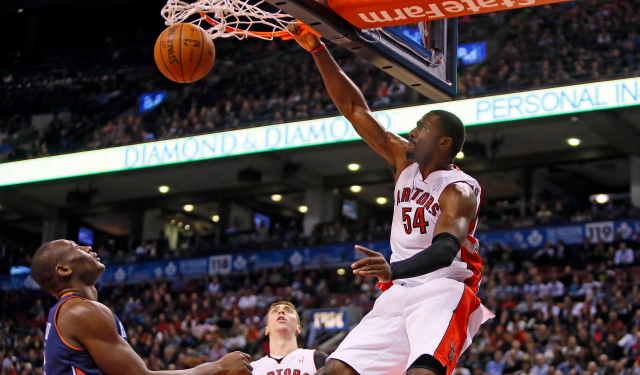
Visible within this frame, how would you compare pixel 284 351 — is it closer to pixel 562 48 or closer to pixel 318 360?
pixel 318 360

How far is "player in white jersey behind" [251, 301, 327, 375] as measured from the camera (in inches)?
231

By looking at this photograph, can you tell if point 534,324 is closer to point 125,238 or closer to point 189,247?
point 189,247

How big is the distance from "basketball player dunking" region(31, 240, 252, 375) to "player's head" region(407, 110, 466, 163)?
1.36 metres

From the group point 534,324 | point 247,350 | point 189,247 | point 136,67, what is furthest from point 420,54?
point 136,67

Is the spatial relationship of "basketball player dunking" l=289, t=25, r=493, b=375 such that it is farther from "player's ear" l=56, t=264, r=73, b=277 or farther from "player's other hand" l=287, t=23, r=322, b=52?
"player's ear" l=56, t=264, r=73, b=277

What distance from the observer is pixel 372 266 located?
3105 millimetres

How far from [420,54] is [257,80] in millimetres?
15097

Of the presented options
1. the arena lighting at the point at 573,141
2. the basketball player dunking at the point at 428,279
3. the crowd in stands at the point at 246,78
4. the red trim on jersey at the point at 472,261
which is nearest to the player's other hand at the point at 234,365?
the basketball player dunking at the point at 428,279

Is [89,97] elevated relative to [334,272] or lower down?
elevated

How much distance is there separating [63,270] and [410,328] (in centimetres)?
159

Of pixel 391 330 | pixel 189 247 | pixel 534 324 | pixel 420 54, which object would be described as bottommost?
pixel 391 330

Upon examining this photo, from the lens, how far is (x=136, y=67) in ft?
72.3

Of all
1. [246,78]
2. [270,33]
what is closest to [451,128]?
[270,33]

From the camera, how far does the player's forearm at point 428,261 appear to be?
10.6ft
